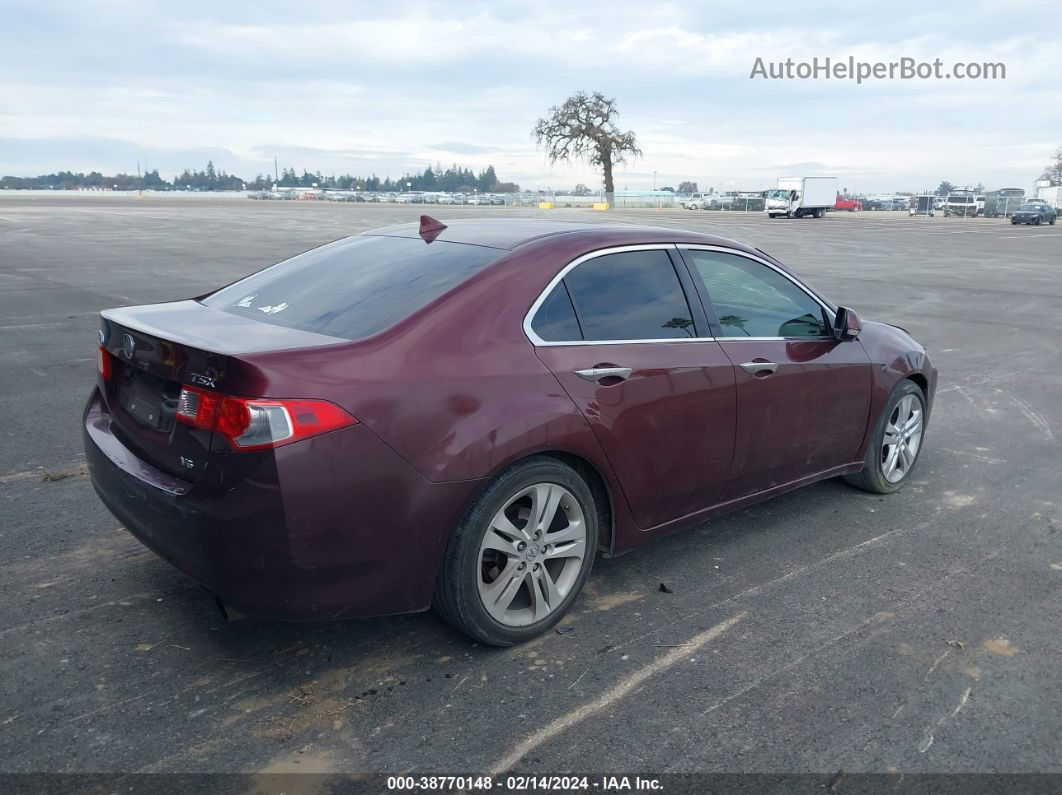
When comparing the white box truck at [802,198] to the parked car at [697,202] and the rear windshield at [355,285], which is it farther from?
the rear windshield at [355,285]

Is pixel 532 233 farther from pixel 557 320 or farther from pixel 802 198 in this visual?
pixel 802 198

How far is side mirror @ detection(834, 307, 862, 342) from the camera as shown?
4723 mm

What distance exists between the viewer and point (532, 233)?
13.1ft

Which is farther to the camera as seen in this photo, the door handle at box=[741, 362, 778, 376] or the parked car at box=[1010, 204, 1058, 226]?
the parked car at box=[1010, 204, 1058, 226]

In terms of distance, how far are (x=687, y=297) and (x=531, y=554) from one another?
1.46 metres

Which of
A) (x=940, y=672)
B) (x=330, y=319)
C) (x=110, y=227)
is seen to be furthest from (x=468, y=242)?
(x=110, y=227)

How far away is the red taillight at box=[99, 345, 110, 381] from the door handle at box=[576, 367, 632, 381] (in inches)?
75.2

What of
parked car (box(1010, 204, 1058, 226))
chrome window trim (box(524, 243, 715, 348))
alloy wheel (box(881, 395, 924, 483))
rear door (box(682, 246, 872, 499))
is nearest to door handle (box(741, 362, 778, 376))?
rear door (box(682, 246, 872, 499))

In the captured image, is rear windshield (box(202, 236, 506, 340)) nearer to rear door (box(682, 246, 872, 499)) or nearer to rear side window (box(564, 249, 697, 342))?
rear side window (box(564, 249, 697, 342))

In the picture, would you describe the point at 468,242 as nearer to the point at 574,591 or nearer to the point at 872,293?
the point at 574,591

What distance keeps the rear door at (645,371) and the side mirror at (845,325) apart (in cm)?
95

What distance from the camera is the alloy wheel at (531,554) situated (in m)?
3.39

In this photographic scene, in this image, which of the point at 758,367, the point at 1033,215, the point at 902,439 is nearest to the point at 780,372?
the point at 758,367

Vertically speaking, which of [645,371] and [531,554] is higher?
[645,371]
